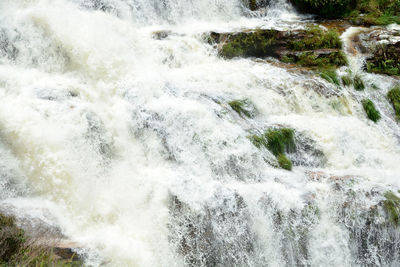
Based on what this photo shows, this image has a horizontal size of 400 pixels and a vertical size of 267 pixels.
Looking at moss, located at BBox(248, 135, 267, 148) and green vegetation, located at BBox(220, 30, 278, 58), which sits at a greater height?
green vegetation, located at BBox(220, 30, 278, 58)

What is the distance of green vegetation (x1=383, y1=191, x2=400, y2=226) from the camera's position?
18.6 ft

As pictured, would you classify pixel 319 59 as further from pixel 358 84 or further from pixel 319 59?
pixel 358 84

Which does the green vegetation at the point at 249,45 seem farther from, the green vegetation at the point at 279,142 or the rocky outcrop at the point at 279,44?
the green vegetation at the point at 279,142

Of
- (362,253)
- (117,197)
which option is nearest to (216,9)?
(117,197)

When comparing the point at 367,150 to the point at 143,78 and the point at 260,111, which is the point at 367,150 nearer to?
the point at 260,111

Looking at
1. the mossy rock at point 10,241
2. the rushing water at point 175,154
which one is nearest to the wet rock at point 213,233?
the rushing water at point 175,154

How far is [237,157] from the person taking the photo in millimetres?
6395

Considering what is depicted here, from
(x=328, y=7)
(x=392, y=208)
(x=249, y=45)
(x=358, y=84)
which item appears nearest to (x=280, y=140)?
(x=392, y=208)

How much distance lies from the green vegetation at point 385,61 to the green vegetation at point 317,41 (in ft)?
3.15

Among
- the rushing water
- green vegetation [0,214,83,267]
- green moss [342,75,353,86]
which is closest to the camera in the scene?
green vegetation [0,214,83,267]

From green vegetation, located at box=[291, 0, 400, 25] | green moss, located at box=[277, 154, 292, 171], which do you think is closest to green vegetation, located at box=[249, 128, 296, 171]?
green moss, located at box=[277, 154, 292, 171]

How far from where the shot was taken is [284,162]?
6840 mm

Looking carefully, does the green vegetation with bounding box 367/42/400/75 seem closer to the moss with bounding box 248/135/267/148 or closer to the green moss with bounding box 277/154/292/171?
the green moss with bounding box 277/154/292/171

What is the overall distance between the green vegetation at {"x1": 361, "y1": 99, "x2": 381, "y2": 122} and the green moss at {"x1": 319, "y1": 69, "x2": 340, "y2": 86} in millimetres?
767
